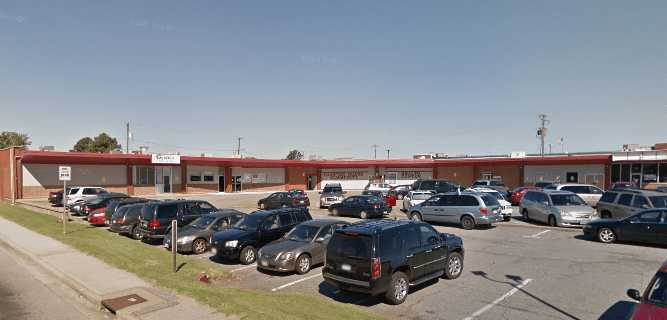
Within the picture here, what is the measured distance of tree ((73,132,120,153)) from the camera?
96500mm

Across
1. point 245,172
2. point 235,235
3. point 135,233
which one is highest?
point 245,172

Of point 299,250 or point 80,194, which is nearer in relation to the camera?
point 299,250

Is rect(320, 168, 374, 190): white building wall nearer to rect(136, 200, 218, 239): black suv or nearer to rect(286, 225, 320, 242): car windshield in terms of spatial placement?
rect(136, 200, 218, 239): black suv

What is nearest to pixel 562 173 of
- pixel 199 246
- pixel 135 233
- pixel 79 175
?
pixel 199 246

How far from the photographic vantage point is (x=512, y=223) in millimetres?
21906

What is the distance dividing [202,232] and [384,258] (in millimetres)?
9082

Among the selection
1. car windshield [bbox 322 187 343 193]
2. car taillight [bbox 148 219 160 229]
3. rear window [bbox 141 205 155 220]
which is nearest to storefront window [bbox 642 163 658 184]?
car windshield [bbox 322 187 343 193]

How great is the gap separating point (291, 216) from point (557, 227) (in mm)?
12752

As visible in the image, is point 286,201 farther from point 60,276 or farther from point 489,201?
point 60,276

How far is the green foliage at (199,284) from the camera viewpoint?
27.0 feet

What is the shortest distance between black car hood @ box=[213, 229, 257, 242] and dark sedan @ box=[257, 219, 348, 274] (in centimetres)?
151

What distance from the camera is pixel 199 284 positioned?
10703mm

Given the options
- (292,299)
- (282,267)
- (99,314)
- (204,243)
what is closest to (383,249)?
(292,299)

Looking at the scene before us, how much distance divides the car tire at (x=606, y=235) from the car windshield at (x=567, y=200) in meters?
4.59
